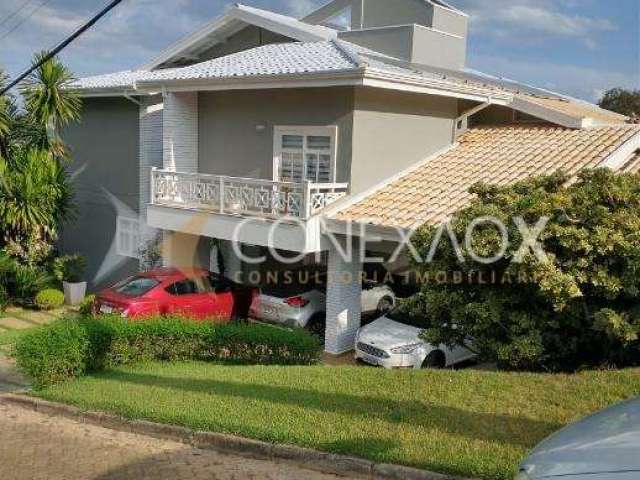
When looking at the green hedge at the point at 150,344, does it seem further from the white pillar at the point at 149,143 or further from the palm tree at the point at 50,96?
the palm tree at the point at 50,96

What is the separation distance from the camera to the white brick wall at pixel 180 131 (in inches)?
578

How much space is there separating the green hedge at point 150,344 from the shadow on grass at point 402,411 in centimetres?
157

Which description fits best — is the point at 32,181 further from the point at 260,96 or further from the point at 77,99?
the point at 260,96

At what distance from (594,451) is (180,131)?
508 inches

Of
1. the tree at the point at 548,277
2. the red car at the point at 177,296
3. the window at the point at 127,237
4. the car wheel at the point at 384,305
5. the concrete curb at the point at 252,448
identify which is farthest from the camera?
the window at the point at 127,237

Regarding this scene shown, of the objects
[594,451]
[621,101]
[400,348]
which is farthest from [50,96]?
[621,101]

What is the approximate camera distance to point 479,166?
1329cm

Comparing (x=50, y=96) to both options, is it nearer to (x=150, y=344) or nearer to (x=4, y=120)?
(x=4, y=120)

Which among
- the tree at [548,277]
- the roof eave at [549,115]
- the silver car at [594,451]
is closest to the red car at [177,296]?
the tree at [548,277]

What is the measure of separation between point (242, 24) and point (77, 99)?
477cm

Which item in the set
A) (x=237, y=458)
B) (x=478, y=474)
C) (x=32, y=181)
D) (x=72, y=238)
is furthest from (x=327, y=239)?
(x=72, y=238)

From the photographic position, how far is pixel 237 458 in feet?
20.6

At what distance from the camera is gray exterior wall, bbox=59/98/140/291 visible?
1714 cm

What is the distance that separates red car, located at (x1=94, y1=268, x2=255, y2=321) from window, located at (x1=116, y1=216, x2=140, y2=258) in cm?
398
